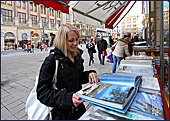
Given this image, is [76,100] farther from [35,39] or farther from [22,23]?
[35,39]

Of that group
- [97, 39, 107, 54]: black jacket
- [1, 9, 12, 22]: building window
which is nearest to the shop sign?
[1, 9, 12, 22]: building window

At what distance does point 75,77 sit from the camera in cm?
123

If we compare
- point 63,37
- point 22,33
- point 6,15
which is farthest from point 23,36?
point 63,37

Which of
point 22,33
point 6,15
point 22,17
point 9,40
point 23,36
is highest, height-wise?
point 22,17

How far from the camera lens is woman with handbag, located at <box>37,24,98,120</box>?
980mm

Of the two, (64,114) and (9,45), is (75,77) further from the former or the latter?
(9,45)

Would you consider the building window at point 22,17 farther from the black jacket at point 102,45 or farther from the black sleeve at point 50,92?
the black sleeve at point 50,92

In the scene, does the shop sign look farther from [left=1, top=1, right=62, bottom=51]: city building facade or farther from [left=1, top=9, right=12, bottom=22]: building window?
[left=1, top=9, right=12, bottom=22]: building window

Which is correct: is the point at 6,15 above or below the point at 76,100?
above

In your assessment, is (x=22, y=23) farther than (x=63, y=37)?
Yes

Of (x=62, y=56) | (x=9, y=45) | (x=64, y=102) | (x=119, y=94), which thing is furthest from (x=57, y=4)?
(x=9, y=45)

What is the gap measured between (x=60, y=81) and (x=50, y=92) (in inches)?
7.2

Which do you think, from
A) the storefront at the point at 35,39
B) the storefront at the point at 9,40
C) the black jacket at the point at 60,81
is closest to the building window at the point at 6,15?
the storefront at the point at 9,40

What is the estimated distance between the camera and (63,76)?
45.2 inches
